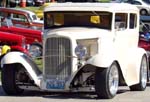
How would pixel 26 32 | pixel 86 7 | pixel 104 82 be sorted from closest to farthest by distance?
pixel 104 82, pixel 86 7, pixel 26 32

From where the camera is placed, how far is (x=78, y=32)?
12.5 metres

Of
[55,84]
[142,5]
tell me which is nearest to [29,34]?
[55,84]

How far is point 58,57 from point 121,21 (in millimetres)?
1962

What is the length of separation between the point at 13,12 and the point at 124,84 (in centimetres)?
1643

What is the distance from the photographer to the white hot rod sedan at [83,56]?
1216 centimetres

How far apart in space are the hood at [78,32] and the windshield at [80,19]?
0.22m

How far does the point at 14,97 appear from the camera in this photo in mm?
12586

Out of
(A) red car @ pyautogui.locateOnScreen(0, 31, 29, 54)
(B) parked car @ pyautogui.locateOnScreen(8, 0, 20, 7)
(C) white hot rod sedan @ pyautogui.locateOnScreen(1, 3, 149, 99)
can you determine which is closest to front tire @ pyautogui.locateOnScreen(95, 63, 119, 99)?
(C) white hot rod sedan @ pyautogui.locateOnScreen(1, 3, 149, 99)

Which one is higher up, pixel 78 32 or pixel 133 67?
pixel 78 32

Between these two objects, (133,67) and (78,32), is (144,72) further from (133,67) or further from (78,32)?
(78,32)

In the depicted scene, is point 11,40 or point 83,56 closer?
point 83,56

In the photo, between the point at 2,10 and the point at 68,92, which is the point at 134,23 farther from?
the point at 2,10

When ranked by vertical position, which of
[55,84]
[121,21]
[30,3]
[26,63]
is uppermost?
[121,21]

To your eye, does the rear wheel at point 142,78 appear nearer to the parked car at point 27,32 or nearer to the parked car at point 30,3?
the parked car at point 27,32
